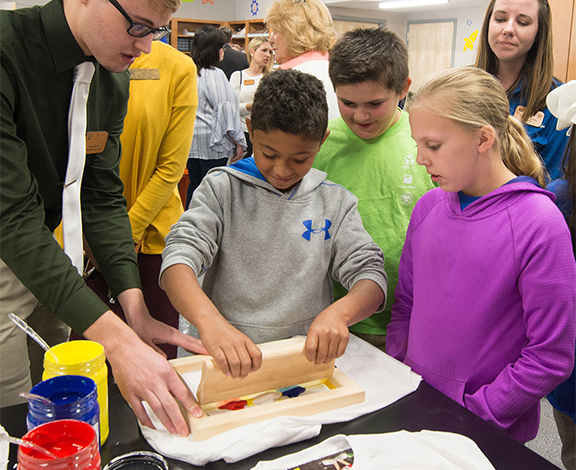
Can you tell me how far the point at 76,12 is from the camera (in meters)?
1.08

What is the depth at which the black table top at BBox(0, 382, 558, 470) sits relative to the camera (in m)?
0.81

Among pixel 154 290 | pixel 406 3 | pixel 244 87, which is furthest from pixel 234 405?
pixel 406 3

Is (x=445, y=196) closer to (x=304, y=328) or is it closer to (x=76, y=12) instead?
(x=304, y=328)

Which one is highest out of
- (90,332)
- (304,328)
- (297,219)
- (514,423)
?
(297,219)

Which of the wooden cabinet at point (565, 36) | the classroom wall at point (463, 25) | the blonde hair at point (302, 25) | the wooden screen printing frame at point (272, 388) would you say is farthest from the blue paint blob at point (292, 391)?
the classroom wall at point (463, 25)

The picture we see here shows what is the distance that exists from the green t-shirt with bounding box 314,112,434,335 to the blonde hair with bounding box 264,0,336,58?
74 centimetres

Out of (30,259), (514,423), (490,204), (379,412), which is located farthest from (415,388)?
(30,259)

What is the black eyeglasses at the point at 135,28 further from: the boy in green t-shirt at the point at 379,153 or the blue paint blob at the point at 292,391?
the blue paint blob at the point at 292,391

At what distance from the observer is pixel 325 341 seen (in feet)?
3.26

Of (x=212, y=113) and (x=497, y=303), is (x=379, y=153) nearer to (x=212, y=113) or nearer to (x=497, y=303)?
(x=497, y=303)

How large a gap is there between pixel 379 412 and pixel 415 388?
0.11 meters

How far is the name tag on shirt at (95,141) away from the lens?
1278 mm

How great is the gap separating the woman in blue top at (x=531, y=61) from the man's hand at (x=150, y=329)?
155cm

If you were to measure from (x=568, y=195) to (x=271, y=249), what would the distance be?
0.79m
